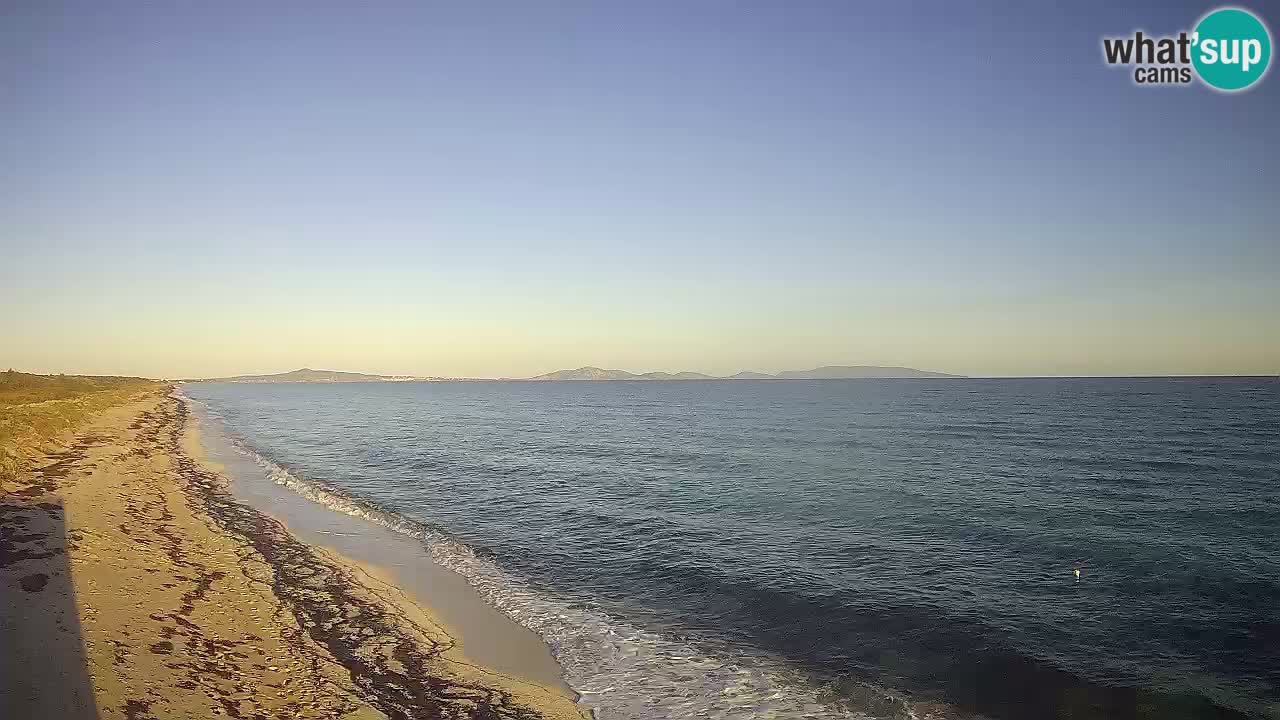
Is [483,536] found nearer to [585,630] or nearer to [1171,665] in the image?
[585,630]

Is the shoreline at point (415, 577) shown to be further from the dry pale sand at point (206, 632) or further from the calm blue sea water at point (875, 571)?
the calm blue sea water at point (875, 571)

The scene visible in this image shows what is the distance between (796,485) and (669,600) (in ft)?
53.5

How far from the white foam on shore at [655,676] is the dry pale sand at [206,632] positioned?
0.97 meters

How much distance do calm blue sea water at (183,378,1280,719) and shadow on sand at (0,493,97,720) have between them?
7.36 metres

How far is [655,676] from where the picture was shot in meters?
11.5

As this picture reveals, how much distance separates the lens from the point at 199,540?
18.2 m

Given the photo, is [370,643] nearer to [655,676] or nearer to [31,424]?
[655,676]

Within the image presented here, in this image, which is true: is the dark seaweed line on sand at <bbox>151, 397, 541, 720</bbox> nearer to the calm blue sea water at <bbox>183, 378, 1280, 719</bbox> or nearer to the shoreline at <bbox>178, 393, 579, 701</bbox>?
the shoreline at <bbox>178, 393, 579, 701</bbox>

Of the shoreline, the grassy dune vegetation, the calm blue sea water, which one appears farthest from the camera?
the grassy dune vegetation

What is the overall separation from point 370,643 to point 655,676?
540 centimetres

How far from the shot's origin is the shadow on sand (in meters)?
8.08

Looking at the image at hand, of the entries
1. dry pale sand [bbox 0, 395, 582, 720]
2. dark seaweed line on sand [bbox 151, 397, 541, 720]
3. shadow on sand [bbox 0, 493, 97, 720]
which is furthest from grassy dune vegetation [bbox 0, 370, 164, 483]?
dark seaweed line on sand [bbox 151, 397, 541, 720]

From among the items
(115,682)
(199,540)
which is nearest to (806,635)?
(115,682)

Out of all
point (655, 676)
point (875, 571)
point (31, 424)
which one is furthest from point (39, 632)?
point (31, 424)
